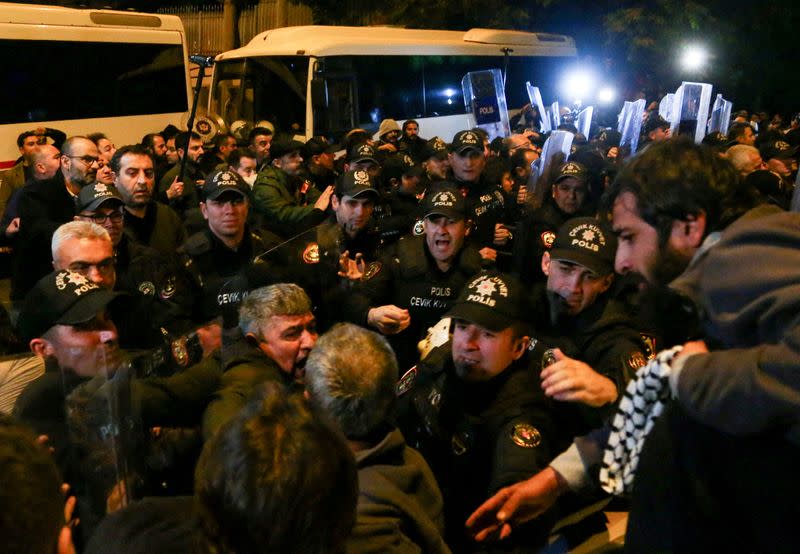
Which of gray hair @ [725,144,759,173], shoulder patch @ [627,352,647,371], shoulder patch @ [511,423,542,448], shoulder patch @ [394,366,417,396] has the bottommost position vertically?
shoulder patch @ [394,366,417,396]

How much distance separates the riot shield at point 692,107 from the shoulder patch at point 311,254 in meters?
6.76

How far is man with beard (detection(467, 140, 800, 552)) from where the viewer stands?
1351 millimetres

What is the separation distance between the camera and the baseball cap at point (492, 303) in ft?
10.2

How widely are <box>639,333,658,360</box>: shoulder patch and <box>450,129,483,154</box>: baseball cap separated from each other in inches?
164

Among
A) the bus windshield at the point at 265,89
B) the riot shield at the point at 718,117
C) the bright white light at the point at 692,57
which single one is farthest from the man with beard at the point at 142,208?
the bright white light at the point at 692,57

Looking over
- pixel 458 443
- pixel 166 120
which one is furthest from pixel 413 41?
pixel 458 443

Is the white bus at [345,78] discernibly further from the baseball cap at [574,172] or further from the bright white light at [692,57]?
the bright white light at [692,57]

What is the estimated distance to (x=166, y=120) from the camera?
48.1 ft

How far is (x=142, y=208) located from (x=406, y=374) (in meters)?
2.88

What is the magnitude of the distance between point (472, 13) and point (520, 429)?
21233 mm

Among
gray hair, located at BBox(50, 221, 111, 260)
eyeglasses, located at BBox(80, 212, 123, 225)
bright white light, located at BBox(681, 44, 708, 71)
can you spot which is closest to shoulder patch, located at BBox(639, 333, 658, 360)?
gray hair, located at BBox(50, 221, 111, 260)

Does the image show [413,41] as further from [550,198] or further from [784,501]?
[784,501]

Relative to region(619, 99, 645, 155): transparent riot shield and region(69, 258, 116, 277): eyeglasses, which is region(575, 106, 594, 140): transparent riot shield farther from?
region(69, 258, 116, 277): eyeglasses

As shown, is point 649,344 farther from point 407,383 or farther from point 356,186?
point 356,186
